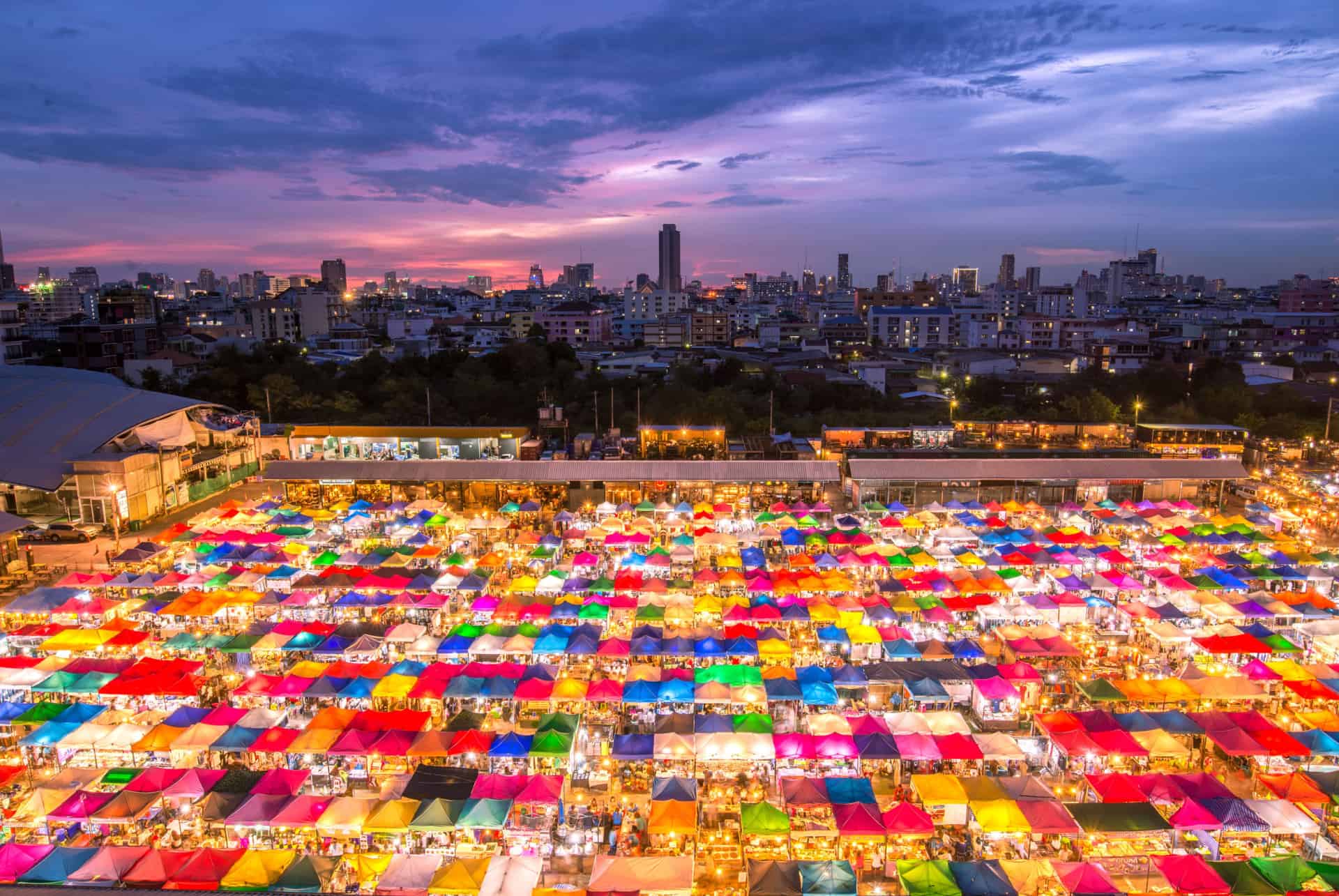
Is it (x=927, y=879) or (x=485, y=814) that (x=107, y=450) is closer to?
(x=485, y=814)

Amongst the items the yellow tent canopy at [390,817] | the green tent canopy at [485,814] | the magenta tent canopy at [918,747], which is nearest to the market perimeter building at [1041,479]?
the magenta tent canopy at [918,747]

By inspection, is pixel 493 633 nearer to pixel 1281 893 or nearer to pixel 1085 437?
pixel 1281 893

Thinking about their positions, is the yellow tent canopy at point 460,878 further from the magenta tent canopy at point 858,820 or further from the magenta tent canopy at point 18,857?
the magenta tent canopy at point 18,857

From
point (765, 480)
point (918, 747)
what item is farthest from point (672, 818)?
point (765, 480)

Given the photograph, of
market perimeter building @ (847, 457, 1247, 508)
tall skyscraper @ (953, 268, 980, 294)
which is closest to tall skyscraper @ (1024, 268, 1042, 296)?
tall skyscraper @ (953, 268, 980, 294)

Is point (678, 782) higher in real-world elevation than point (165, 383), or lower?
lower

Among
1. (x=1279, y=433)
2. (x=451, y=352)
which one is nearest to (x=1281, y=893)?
(x=1279, y=433)

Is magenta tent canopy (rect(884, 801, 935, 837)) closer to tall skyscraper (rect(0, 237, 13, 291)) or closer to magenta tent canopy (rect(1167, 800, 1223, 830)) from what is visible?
magenta tent canopy (rect(1167, 800, 1223, 830))
